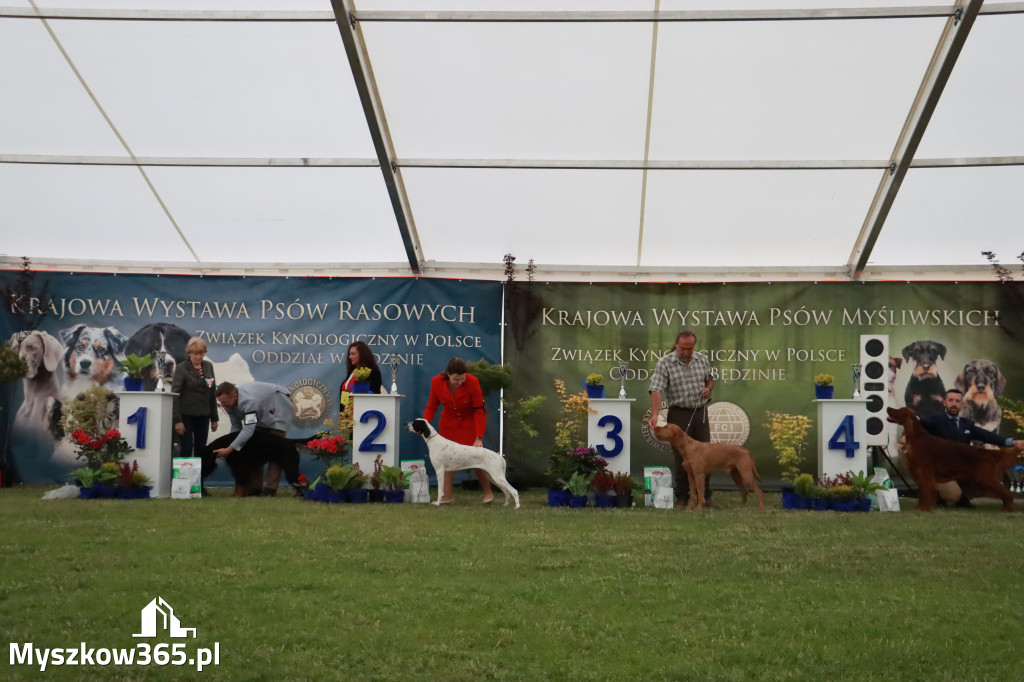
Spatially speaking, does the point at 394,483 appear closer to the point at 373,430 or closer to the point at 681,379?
the point at 373,430

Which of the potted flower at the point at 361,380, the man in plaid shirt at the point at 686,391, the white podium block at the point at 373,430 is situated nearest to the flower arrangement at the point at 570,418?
the man in plaid shirt at the point at 686,391

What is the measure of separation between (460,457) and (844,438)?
12.7ft

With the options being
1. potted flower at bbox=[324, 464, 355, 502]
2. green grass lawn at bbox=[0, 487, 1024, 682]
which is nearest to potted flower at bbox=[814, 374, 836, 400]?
green grass lawn at bbox=[0, 487, 1024, 682]

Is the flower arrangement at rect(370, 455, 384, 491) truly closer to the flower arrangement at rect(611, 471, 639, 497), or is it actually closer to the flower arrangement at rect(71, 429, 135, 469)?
the flower arrangement at rect(611, 471, 639, 497)

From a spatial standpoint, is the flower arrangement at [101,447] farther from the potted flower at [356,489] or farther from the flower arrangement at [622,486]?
the flower arrangement at [622,486]

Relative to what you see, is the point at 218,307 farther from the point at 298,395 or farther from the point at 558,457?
the point at 558,457

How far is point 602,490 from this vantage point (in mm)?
9445

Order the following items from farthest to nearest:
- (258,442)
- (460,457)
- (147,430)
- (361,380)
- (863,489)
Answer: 1. (258,442)
2. (361,380)
3. (147,430)
4. (863,489)
5. (460,457)

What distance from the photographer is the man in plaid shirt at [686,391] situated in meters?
9.68

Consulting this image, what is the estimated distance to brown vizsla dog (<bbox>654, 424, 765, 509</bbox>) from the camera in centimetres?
905

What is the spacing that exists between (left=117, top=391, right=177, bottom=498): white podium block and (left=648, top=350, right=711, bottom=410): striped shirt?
198 inches

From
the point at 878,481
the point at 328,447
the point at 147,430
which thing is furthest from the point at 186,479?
the point at 878,481

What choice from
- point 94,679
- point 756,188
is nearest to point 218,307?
point 756,188

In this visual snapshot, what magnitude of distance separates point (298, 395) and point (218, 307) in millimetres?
1557
